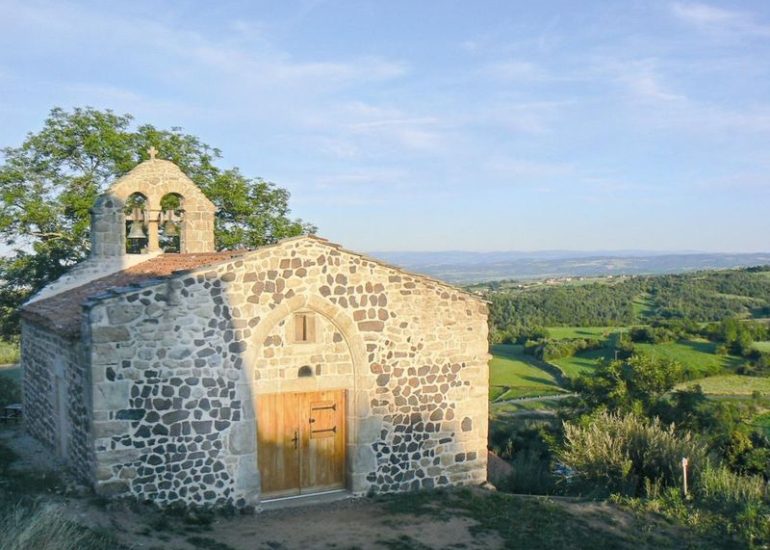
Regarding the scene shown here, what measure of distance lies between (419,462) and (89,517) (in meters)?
5.66

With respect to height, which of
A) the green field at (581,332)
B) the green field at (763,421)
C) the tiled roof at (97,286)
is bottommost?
the green field at (763,421)

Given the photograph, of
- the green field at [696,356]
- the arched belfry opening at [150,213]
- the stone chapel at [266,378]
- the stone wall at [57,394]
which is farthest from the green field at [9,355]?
the green field at [696,356]

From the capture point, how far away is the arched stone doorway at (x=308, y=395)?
11.5 meters

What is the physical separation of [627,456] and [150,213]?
37.8 ft

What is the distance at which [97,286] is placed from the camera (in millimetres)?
14156

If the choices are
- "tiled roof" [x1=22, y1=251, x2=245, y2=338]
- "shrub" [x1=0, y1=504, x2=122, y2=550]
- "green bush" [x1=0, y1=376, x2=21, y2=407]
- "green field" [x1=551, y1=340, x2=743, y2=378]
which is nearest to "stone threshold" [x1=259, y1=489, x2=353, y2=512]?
"shrub" [x1=0, y1=504, x2=122, y2=550]

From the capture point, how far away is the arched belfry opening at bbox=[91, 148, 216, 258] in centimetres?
1530

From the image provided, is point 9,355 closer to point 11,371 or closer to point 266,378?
point 11,371

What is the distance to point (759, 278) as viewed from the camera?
6762 centimetres

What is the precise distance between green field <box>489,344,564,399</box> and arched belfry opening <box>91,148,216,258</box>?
77.2 feet

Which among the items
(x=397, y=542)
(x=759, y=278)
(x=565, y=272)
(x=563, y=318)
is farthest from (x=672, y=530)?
(x=565, y=272)

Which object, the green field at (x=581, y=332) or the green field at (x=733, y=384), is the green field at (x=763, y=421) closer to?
the green field at (x=733, y=384)

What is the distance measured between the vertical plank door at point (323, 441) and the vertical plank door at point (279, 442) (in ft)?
0.43

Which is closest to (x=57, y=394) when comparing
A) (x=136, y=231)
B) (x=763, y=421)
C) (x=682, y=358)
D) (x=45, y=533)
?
(x=136, y=231)
